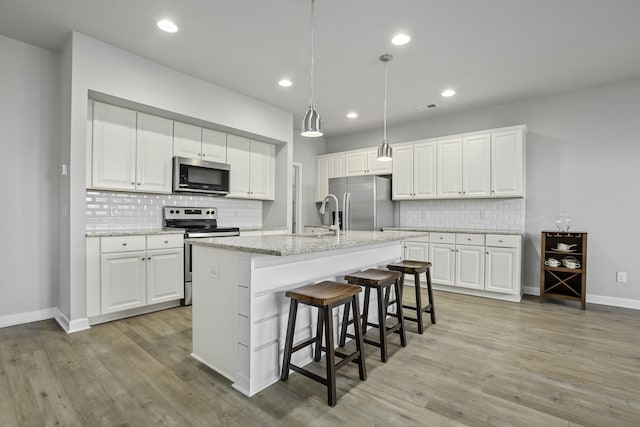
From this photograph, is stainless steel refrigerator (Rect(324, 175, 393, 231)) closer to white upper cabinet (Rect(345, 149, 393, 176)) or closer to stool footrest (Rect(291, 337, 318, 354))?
white upper cabinet (Rect(345, 149, 393, 176))

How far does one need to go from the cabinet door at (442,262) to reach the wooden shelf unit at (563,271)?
1048 mm

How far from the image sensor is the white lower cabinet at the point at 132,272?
3025mm

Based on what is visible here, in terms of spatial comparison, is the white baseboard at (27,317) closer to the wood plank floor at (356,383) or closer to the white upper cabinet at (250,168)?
the wood plank floor at (356,383)

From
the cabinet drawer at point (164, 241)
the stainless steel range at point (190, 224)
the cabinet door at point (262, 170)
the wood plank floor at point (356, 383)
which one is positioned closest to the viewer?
the wood plank floor at point (356, 383)

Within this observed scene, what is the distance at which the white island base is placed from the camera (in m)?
1.94

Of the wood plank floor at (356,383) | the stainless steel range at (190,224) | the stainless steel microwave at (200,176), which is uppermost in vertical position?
the stainless steel microwave at (200,176)

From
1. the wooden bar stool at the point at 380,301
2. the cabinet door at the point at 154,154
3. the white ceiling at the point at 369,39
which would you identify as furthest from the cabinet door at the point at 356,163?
the wooden bar stool at the point at 380,301

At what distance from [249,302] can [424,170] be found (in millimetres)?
3908

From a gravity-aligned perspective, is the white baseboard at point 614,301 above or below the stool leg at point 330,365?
below

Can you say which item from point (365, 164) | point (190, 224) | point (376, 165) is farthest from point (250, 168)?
point (376, 165)

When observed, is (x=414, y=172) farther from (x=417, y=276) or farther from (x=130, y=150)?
(x=130, y=150)

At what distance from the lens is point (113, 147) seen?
3.35m

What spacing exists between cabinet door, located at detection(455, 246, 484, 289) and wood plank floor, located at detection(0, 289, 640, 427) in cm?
125

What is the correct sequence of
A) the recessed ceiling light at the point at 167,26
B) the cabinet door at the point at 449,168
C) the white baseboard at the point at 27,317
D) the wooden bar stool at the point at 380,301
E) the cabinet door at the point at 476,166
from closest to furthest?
the wooden bar stool at the point at 380,301 → the recessed ceiling light at the point at 167,26 → the white baseboard at the point at 27,317 → the cabinet door at the point at 476,166 → the cabinet door at the point at 449,168
